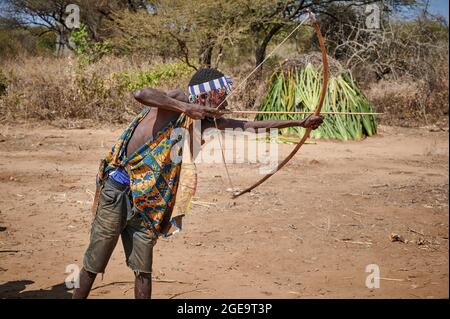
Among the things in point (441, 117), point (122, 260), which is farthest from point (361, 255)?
point (441, 117)

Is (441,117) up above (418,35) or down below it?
below

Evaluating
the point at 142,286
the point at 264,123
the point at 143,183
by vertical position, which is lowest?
the point at 142,286

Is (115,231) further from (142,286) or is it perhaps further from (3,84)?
(3,84)

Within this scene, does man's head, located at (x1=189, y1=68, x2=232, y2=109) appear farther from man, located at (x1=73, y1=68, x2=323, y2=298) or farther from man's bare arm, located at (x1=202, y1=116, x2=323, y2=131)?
man's bare arm, located at (x1=202, y1=116, x2=323, y2=131)

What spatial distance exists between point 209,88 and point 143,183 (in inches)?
24.9

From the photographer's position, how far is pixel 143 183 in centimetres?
314

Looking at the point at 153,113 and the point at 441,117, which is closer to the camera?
the point at 153,113

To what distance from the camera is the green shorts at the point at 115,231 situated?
317 centimetres

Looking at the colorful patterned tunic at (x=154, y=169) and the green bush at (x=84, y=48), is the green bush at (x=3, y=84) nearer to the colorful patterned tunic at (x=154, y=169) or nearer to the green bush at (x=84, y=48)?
the green bush at (x=84, y=48)

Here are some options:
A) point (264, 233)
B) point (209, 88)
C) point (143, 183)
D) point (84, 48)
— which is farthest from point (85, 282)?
point (84, 48)
